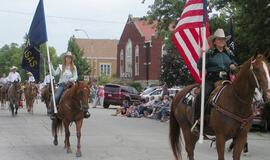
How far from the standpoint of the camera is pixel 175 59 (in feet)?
94.3

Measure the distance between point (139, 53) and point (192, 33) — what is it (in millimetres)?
72206

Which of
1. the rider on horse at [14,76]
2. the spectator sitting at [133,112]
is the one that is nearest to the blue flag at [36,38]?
the rider on horse at [14,76]

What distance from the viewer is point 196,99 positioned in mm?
9289

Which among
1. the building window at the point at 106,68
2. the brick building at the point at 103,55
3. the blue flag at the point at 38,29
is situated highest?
the brick building at the point at 103,55

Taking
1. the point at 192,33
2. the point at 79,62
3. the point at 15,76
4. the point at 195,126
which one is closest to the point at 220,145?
the point at 195,126

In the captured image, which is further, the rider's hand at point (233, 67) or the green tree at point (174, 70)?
the green tree at point (174, 70)

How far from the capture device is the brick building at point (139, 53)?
77.1 meters

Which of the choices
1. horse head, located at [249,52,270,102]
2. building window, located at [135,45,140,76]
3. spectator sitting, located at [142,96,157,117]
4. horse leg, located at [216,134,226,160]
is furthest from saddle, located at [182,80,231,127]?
building window, located at [135,45,140,76]

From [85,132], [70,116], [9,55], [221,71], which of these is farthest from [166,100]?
[9,55]

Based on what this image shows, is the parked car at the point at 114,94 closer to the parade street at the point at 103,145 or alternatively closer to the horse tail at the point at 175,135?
the parade street at the point at 103,145

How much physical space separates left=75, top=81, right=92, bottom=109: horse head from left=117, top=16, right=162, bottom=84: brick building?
59462mm

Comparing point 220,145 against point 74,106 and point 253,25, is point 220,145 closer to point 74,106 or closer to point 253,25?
point 74,106

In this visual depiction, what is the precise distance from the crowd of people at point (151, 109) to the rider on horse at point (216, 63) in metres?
16.9

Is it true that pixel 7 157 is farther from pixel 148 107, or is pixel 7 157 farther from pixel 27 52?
pixel 148 107
